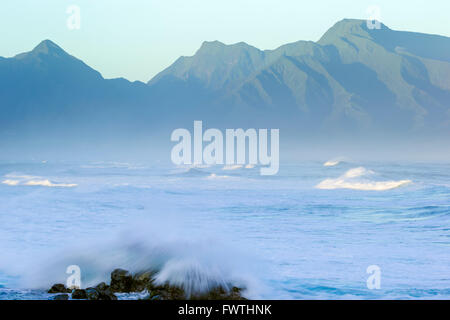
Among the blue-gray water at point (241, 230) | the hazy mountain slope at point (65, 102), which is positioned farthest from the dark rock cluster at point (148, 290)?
the hazy mountain slope at point (65, 102)

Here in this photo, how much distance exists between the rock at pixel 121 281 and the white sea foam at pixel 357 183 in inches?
810

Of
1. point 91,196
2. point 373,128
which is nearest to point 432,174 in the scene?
point 91,196

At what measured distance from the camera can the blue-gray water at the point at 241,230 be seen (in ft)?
21.1

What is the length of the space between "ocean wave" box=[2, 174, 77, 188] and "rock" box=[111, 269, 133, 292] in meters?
22.3

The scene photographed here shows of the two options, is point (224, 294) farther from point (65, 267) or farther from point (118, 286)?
point (65, 267)

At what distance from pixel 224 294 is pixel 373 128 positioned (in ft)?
221

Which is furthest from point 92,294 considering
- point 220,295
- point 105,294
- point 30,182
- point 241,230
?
point 30,182

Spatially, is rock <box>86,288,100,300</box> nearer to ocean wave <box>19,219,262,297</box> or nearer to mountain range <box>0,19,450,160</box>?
ocean wave <box>19,219,262,297</box>

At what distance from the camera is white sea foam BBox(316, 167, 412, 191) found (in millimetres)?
24859

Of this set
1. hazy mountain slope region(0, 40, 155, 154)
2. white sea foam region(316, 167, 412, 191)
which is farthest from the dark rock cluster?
hazy mountain slope region(0, 40, 155, 154)

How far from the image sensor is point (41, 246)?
1105cm

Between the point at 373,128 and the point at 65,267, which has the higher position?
the point at 373,128

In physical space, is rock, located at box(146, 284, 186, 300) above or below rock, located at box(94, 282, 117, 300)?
below
